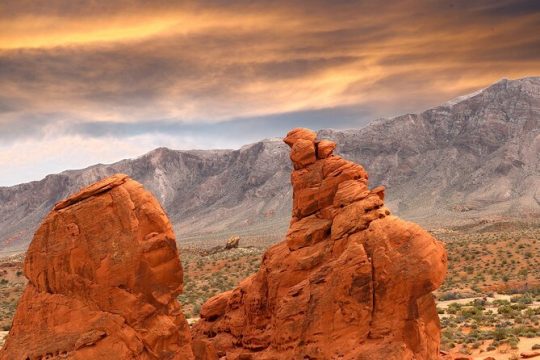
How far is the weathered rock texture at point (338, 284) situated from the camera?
758 inches

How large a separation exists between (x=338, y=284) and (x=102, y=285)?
801 cm

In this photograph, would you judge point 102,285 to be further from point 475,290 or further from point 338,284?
point 475,290

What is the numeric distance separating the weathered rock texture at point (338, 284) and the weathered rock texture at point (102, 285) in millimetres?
4387

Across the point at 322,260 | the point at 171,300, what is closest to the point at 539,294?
the point at 322,260

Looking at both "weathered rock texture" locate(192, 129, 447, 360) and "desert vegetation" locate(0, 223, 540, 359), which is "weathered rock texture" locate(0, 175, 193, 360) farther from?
"desert vegetation" locate(0, 223, 540, 359)

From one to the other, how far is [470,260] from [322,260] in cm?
4876

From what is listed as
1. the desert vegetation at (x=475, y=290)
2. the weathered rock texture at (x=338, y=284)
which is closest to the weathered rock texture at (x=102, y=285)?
the weathered rock texture at (x=338, y=284)

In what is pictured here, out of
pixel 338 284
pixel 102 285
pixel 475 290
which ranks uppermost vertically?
pixel 102 285

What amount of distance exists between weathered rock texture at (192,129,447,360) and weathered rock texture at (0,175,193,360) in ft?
14.4

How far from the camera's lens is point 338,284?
65.2 ft

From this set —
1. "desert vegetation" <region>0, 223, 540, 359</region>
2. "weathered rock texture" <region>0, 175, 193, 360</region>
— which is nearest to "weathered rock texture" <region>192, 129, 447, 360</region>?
"weathered rock texture" <region>0, 175, 193, 360</region>

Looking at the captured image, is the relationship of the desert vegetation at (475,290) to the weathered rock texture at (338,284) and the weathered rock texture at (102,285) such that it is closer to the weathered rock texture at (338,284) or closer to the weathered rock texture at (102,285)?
the weathered rock texture at (338,284)

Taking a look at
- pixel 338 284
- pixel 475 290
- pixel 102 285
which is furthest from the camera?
pixel 475 290

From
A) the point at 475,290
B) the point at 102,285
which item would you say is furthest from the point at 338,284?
the point at 475,290
